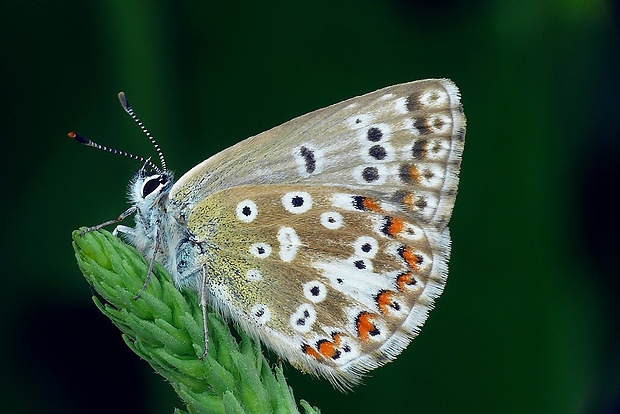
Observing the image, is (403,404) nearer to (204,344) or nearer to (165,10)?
(204,344)

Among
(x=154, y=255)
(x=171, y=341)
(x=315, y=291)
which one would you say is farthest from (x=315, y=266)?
(x=171, y=341)

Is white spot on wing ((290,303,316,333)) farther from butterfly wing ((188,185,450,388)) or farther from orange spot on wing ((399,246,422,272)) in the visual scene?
orange spot on wing ((399,246,422,272))

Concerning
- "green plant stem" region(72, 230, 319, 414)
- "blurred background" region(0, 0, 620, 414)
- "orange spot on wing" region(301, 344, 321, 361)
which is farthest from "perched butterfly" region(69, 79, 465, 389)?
"blurred background" region(0, 0, 620, 414)

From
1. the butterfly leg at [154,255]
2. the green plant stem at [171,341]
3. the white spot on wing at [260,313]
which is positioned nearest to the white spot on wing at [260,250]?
the white spot on wing at [260,313]

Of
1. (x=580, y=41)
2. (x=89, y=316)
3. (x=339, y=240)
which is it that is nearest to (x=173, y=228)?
(x=339, y=240)

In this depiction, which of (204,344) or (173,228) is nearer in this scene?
(204,344)

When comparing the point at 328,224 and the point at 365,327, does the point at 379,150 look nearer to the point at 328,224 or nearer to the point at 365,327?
the point at 328,224
